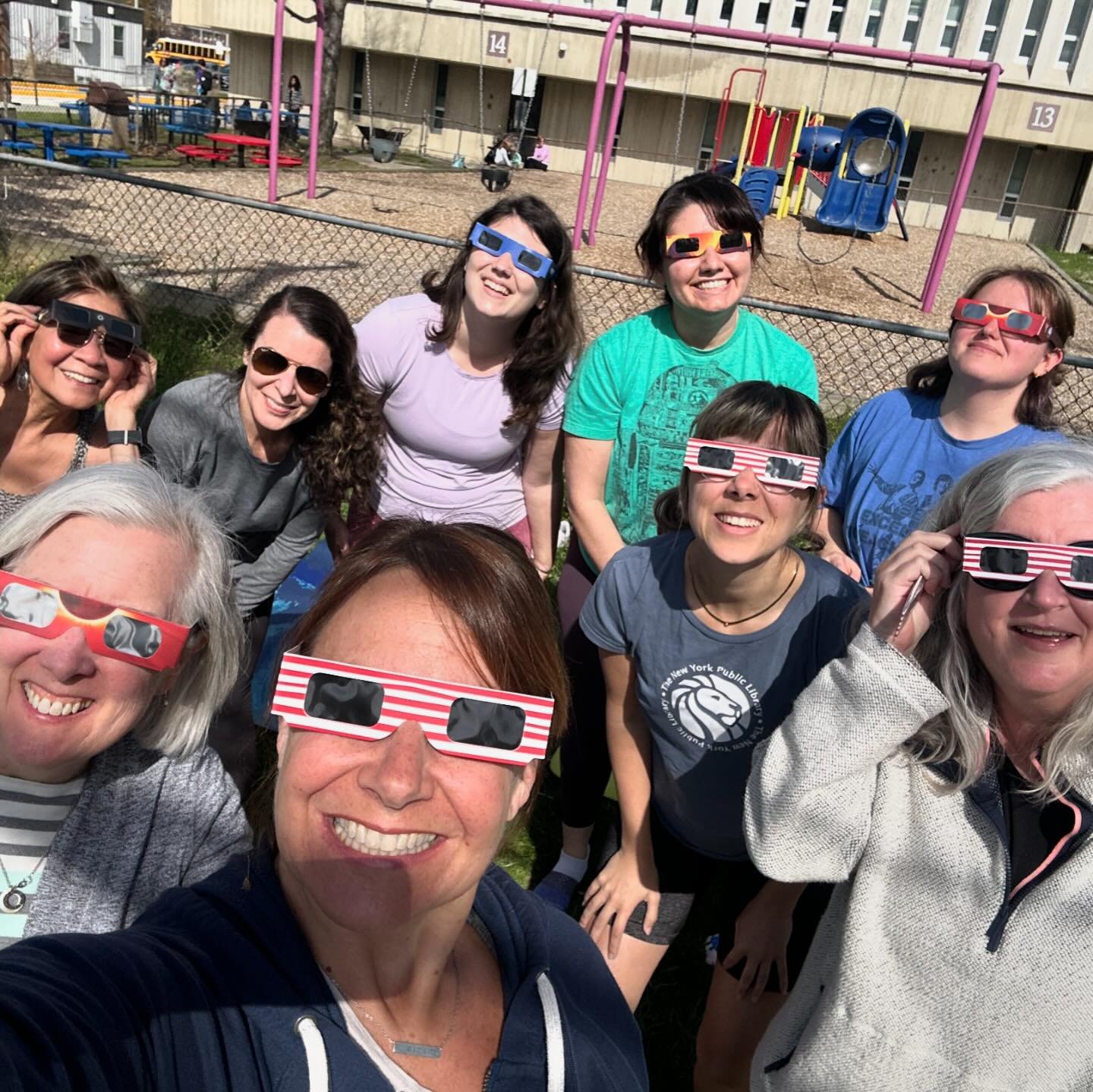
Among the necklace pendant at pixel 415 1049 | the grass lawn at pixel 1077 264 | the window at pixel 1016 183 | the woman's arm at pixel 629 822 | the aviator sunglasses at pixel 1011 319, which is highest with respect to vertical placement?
the window at pixel 1016 183

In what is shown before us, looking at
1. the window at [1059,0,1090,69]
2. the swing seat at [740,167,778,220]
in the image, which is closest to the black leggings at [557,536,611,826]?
the swing seat at [740,167,778,220]

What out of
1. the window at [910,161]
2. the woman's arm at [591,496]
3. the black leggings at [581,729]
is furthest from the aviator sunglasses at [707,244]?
the window at [910,161]

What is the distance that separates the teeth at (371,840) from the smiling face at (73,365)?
2.06 meters

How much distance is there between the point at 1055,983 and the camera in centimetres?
138

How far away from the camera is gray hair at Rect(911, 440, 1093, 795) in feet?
4.59

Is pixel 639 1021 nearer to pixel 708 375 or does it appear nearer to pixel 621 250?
pixel 708 375

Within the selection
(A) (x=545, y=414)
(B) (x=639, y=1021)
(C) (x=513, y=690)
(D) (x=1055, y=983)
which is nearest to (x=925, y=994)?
(D) (x=1055, y=983)

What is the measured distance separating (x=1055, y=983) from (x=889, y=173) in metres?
19.3

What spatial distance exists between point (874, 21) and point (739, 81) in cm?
528

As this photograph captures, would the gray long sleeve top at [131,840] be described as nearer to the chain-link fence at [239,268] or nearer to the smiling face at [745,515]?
the smiling face at [745,515]

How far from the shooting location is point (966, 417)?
253 centimetres

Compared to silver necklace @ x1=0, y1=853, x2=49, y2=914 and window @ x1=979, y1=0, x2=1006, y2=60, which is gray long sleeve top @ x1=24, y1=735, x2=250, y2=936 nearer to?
silver necklace @ x1=0, y1=853, x2=49, y2=914

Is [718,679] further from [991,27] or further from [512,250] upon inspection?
[991,27]

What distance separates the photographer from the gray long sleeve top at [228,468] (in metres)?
2.67
